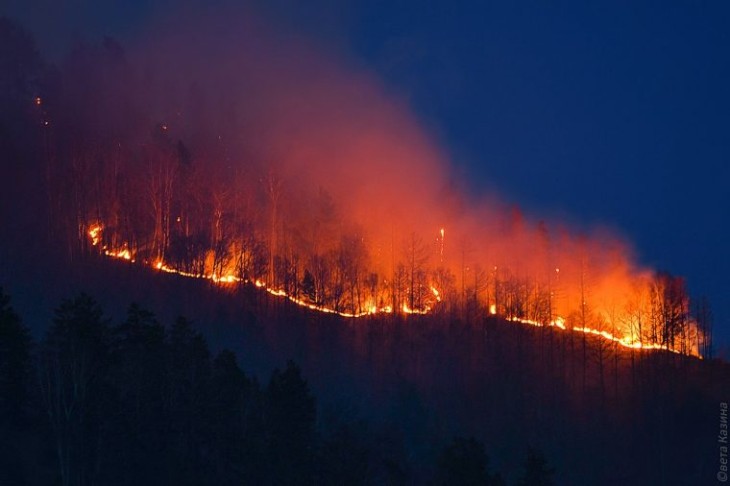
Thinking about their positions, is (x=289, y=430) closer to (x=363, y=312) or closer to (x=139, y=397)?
(x=139, y=397)

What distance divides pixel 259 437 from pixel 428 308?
48.8m

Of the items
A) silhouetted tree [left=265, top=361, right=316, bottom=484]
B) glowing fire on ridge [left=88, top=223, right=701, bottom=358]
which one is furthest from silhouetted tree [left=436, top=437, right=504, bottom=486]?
glowing fire on ridge [left=88, top=223, right=701, bottom=358]

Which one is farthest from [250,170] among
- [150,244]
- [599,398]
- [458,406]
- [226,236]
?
[599,398]

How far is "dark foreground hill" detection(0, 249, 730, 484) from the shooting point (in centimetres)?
6278

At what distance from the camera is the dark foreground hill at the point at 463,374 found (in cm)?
6278

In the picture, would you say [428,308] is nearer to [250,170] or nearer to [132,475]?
[250,170]

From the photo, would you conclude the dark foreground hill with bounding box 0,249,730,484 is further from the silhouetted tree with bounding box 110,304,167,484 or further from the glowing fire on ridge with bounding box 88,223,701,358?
the silhouetted tree with bounding box 110,304,167,484

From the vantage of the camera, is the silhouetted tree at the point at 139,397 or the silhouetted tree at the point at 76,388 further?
the silhouetted tree at the point at 139,397

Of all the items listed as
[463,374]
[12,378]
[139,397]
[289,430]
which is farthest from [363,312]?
[12,378]

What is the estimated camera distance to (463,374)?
74688 mm

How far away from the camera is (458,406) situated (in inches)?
2761

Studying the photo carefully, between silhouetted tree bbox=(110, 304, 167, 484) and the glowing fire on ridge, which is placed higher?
the glowing fire on ridge

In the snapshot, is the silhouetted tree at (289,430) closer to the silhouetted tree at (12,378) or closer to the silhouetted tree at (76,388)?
the silhouetted tree at (76,388)

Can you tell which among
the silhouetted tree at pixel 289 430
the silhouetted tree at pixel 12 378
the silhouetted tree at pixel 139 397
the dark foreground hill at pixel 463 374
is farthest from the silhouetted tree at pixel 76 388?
the dark foreground hill at pixel 463 374
